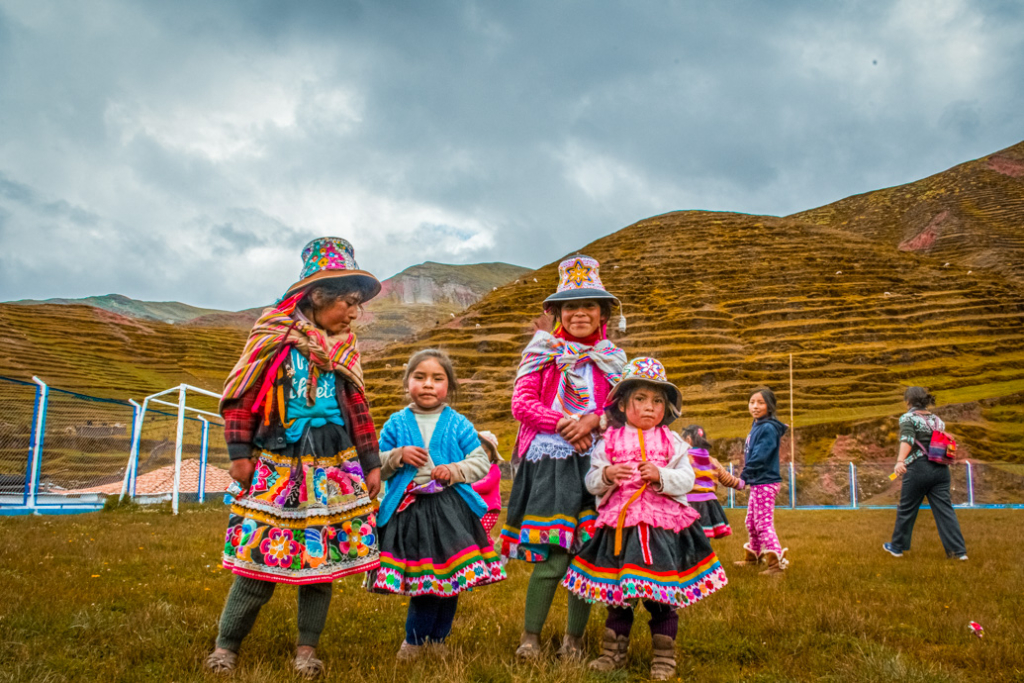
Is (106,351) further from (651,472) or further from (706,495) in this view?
(651,472)

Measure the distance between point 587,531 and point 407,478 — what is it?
1.03 metres

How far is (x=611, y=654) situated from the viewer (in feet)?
11.5

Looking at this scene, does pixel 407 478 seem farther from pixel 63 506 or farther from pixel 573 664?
pixel 63 506

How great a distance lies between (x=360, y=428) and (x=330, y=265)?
2.85 ft

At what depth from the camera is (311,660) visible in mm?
3174

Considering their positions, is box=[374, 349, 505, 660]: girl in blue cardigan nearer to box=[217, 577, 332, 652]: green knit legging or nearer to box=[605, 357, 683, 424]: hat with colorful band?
box=[217, 577, 332, 652]: green knit legging

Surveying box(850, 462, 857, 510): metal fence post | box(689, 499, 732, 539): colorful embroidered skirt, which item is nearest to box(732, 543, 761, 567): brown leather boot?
box(689, 499, 732, 539): colorful embroidered skirt

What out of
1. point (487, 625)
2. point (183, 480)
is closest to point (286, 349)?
point (487, 625)

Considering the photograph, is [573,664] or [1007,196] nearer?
[573,664]

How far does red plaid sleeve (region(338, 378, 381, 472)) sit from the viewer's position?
3.51 metres

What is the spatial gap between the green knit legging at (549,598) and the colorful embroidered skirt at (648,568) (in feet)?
0.44

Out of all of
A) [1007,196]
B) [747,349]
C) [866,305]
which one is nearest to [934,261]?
[866,305]

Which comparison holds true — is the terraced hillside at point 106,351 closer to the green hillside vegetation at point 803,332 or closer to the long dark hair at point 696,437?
the green hillside vegetation at point 803,332

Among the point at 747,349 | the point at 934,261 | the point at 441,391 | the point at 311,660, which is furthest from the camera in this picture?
the point at 934,261
